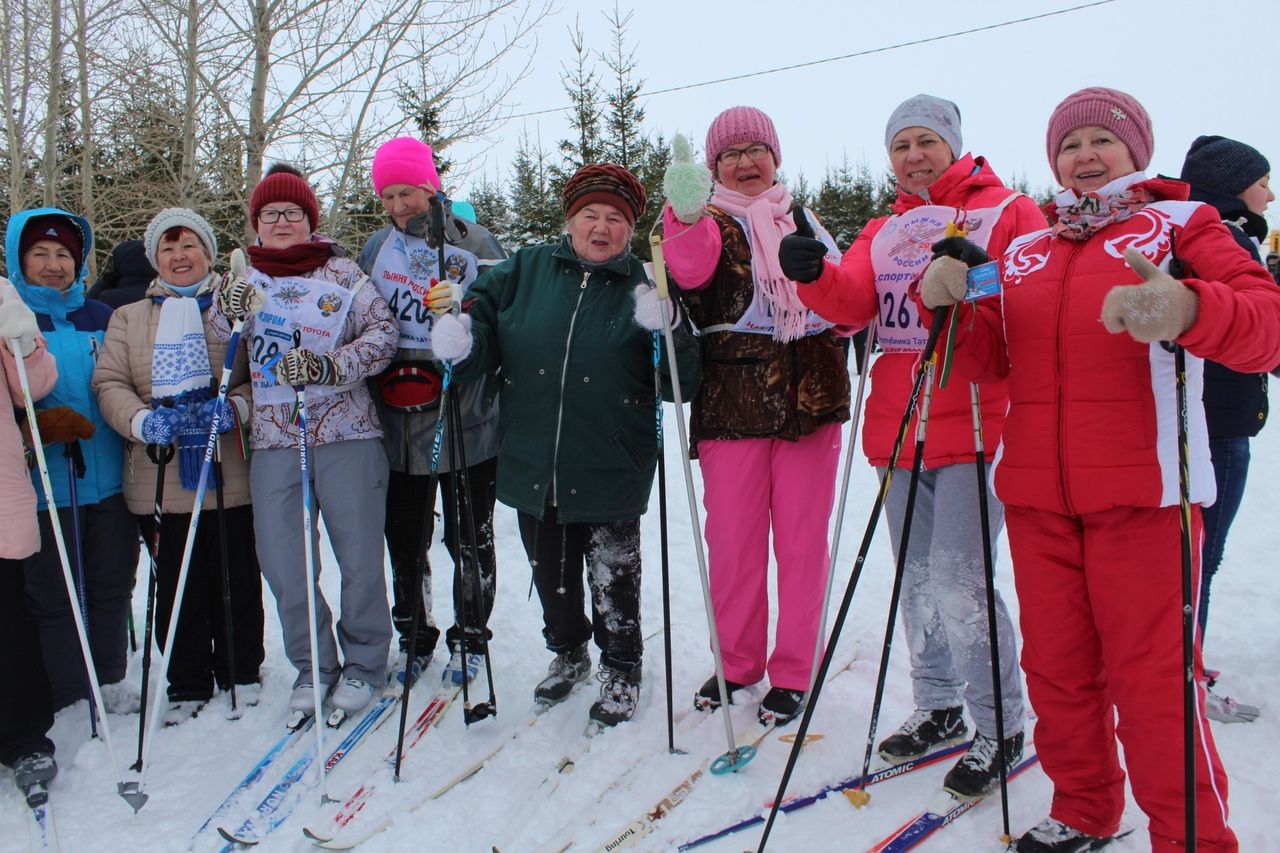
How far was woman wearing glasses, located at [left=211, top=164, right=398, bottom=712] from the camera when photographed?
10.9 ft

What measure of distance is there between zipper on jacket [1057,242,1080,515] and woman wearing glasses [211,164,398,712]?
8.12 feet

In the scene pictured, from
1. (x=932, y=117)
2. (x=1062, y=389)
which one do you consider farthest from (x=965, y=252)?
(x=932, y=117)

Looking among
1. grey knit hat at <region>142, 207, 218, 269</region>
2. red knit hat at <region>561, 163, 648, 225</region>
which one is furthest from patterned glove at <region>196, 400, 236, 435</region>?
red knit hat at <region>561, 163, 648, 225</region>

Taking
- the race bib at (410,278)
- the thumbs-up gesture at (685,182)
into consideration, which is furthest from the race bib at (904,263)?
the race bib at (410,278)

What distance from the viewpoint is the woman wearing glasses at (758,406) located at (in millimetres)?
3102

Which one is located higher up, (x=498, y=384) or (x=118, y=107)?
(x=118, y=107)

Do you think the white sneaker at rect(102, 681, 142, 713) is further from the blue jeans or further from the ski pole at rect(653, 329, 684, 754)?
the blue jeans

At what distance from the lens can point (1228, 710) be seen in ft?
10.1

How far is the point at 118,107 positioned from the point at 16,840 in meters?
8.67

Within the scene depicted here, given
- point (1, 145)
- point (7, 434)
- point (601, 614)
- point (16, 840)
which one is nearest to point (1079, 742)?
point (601, 614)

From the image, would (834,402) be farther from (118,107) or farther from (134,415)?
(118,107)

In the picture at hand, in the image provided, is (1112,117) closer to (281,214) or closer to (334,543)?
(281,214)

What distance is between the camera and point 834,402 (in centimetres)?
313

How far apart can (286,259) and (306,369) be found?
0.55 metres
